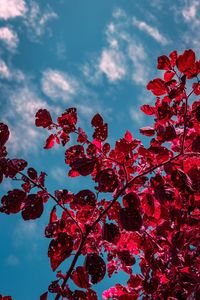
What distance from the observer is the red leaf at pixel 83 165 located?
5.79 ft

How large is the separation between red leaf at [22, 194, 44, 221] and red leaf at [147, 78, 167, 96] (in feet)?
3.54

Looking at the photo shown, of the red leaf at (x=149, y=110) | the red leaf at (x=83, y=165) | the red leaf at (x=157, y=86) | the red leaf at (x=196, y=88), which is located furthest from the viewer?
the red leaf at (x=149, y=110)

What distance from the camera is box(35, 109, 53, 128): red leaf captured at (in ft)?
6.74

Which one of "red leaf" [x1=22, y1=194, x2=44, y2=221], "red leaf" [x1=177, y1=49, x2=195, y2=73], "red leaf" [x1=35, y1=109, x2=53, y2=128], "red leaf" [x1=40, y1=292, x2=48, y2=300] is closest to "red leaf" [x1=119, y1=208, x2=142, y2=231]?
"red leaf" [x1=22, y1=194, x2=44, y2=221]

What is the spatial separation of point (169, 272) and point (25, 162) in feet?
5.30

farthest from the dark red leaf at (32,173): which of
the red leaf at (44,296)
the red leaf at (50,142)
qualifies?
the red leaf at (44,296)

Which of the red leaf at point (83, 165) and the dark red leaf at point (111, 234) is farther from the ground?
the red leaf at point (83, 165)

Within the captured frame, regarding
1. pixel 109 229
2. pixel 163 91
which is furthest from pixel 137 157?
pixel 109 229

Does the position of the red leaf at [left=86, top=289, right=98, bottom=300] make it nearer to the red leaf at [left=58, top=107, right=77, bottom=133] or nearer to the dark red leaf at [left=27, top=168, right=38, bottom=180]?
the dark red leaf at [left=27, top=168, right=38, bottom=180]

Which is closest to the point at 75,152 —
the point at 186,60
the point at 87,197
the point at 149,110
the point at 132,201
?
the point at 87,197

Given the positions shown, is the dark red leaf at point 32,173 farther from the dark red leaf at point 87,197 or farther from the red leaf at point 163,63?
the red leaf at point 163,63

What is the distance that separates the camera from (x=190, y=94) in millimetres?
1975

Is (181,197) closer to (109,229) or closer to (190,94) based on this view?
(109,229)

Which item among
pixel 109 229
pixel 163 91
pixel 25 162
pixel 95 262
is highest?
pixel 163 91
